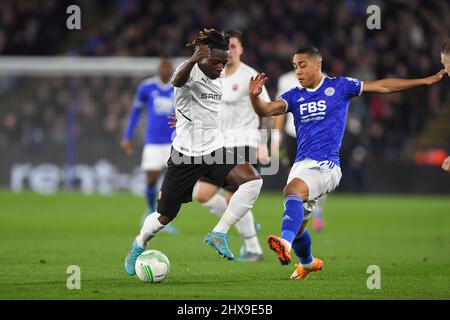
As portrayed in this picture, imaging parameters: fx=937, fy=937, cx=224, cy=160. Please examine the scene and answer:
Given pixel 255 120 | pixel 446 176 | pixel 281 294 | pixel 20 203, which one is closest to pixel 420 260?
pixel 255 120

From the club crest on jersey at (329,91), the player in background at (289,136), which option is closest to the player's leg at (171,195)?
the club crest on jersey at (329,91)

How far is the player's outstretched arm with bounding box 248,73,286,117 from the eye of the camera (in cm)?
830

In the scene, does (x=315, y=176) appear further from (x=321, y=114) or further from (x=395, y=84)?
(x=395, y=84)

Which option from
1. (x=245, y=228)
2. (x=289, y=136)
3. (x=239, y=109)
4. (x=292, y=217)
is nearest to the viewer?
(x=292, y=217)

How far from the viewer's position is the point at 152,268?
8.62 m

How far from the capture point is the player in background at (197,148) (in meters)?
8.94

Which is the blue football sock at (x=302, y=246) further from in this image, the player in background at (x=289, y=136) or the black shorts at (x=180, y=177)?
the player in background at (x=289, y=136)

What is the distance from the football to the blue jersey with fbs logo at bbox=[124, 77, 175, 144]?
6.18 meters

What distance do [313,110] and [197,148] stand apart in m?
1.19

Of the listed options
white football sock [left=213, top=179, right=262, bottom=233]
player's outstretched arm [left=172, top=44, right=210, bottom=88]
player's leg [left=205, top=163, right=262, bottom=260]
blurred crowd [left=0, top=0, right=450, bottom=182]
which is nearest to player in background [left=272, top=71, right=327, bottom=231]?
player's leg [left=205, top=163, right=262, bottom=260]

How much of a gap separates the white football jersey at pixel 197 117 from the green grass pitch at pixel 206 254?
1284 mm

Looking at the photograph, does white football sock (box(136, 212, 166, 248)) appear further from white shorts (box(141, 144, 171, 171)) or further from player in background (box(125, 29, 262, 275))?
white shorts (box(141, 144, 171, 171))

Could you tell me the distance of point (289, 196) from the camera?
8.38 m

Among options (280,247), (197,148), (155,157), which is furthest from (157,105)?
(280,247)
